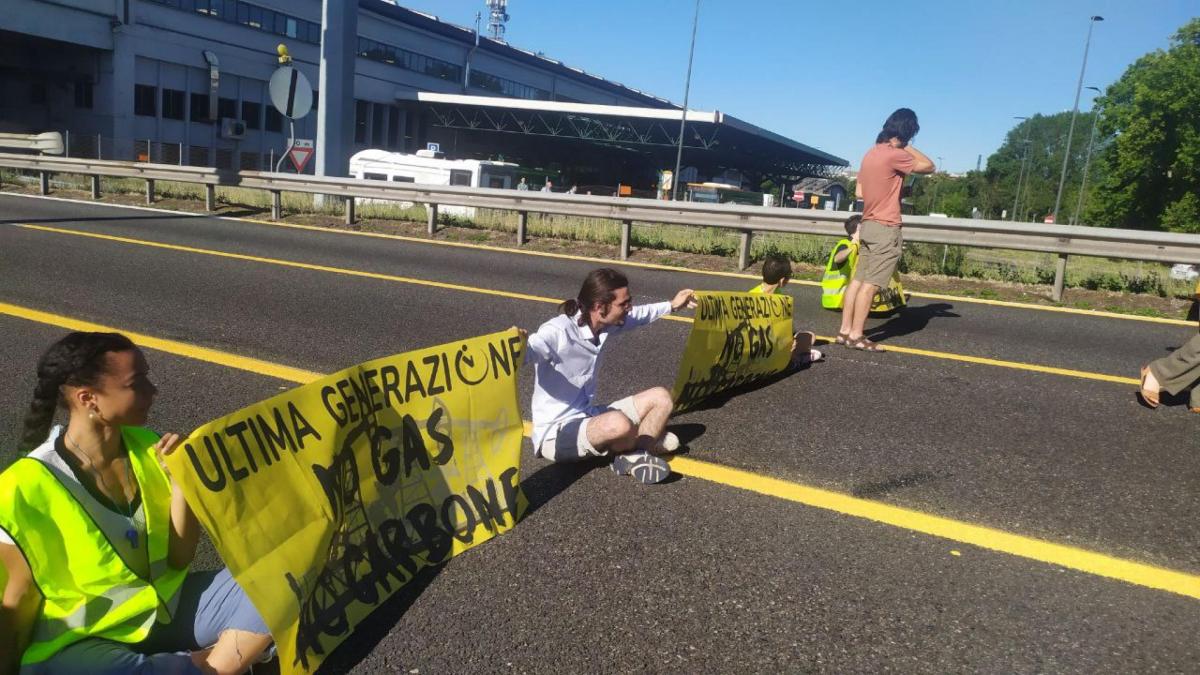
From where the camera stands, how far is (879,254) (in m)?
7.29

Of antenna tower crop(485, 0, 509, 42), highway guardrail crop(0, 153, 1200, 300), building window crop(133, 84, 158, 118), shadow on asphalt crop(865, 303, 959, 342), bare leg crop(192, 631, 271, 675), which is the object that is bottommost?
bare leg crop(192, 631, 271, 675)

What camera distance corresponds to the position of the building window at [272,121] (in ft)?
164

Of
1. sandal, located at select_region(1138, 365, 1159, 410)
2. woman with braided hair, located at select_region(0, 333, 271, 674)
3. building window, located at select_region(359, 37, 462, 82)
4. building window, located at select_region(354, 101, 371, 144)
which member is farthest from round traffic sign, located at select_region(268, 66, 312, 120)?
building window, located at select_region(359, 37, 462, 82)

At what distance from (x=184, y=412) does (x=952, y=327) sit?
659 cm

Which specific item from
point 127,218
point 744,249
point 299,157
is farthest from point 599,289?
point 299,157

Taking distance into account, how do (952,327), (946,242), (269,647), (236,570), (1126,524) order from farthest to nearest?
(946,242) → (952,327) → (1126,524) → (269,647) → (236,570)

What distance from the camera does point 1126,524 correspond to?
12.3 feet

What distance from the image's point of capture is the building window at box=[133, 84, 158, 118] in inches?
1698

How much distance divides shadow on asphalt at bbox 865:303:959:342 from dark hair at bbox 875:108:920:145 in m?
1.67

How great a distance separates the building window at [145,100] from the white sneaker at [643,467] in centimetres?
4654

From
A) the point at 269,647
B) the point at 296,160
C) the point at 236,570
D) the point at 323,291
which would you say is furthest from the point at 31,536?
the point at 296,160

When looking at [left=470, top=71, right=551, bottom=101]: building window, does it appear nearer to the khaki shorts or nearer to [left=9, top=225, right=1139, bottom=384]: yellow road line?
[left=9, top=225, right=1139, bottom=384]: yellow road line

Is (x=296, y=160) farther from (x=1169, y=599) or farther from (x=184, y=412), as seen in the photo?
(x=1169, y=599)

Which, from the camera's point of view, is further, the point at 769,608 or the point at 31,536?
the point at 769,608
